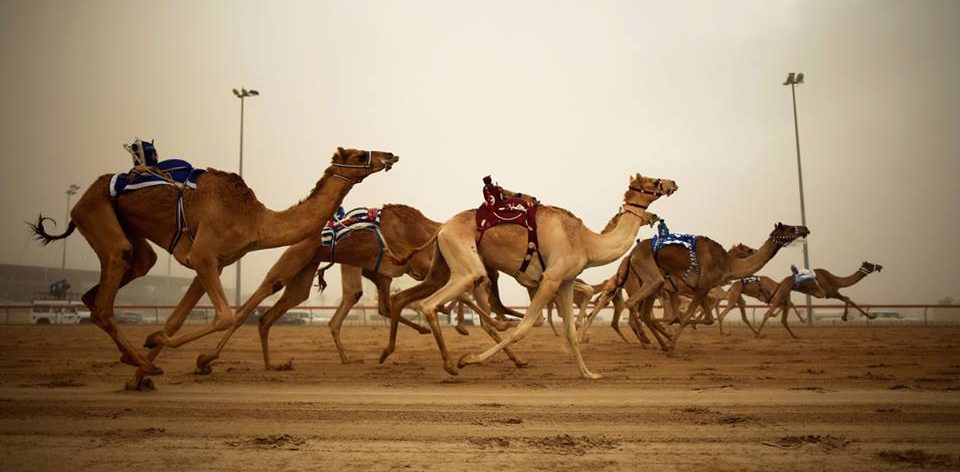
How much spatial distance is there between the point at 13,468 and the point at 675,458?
3439 mm

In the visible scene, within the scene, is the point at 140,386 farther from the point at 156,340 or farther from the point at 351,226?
the point at 351,226

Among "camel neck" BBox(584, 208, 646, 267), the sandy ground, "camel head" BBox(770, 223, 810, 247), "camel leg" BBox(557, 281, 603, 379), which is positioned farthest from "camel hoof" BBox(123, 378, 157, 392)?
"camel head" BBox(770, 223, 810, 247)

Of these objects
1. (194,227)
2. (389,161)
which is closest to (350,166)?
(389,161)

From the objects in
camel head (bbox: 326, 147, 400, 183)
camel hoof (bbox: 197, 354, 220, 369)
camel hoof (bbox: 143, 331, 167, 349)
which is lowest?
camel hoof (bbox: 197, 354, 220, 369)

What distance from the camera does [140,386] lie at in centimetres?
610

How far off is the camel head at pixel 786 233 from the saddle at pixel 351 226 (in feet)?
27.4

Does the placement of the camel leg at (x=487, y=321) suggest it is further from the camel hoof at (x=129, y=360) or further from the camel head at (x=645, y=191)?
the camel hoof at (x=129, y=360)

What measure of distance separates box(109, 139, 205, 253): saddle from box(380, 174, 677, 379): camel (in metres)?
2.83

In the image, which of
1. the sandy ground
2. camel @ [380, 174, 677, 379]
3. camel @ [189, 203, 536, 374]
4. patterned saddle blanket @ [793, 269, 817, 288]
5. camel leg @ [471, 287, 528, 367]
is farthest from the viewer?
patterned saddle blanket @ [793, 269, 817, 288]

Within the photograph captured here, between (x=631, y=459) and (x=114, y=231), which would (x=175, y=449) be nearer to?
(x=631, y=459)

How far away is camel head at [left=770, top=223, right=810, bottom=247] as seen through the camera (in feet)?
41.8

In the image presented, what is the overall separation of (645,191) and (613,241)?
964 millimetres

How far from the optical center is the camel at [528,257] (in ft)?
23.9

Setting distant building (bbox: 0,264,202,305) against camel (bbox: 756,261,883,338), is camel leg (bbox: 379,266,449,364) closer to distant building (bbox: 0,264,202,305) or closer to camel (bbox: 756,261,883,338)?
camel (bbox: 756,261,883,338)
